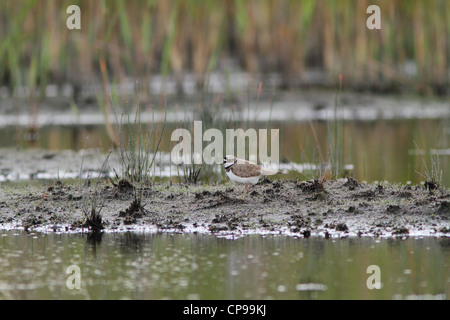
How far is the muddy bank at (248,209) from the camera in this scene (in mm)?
5773

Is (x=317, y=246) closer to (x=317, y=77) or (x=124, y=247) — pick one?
(x=124, y=247)

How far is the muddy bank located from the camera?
18.9 feet

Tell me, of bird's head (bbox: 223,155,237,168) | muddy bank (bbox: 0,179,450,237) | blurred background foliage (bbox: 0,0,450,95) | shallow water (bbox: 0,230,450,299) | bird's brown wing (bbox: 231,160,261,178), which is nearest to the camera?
shallow water (bbox: 0,230,450,299)

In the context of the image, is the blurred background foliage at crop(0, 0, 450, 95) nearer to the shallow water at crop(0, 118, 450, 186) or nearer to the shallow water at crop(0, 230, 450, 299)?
the shallow water at crop(0, 118, 450, 186)

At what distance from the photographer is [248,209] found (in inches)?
244

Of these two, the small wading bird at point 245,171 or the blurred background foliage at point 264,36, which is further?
the blurred background foliage at point 264,36

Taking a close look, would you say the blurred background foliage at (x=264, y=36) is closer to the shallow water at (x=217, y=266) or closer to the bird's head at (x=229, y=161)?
the bird's head at (x=229, y=161)

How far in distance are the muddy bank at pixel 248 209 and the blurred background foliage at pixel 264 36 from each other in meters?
4.74

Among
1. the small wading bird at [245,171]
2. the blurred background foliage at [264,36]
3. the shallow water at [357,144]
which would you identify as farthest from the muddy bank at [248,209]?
the blurred background foliage at [264,36]

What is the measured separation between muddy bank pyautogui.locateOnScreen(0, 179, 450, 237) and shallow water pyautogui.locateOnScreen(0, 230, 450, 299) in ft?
0.73

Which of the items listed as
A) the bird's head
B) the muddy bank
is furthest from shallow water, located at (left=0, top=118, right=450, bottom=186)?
the bird's head

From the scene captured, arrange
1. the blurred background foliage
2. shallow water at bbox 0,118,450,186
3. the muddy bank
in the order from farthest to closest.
A: the blurred background foliage, shallow water at bbox 0,118,450,186, the muddy bank

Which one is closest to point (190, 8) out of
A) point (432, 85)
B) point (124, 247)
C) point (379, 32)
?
point (379, 32)

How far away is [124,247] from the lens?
5359mm
